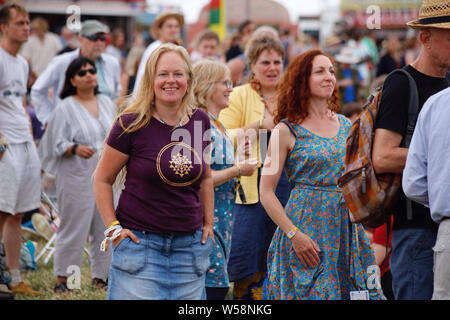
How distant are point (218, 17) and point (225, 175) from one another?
1629cm

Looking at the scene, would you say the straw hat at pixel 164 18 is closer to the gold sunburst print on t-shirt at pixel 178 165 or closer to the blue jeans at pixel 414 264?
the gold sunburst print on t-shirt at pixel 178 165

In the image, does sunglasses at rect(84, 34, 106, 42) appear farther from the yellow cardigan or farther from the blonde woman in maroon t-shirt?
the blonde woman in maroon t-shirt

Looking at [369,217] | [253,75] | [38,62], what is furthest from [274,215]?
[38,62]

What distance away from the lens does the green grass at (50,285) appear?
248 inches

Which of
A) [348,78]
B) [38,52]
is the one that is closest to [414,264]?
[348,78]

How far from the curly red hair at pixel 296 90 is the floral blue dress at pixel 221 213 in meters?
0.41

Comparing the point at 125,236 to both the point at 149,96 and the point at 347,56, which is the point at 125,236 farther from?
the point at 347,56

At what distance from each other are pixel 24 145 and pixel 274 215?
299 cm

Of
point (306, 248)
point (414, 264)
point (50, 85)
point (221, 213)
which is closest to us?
point (414, 264)

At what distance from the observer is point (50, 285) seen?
22.3 ft

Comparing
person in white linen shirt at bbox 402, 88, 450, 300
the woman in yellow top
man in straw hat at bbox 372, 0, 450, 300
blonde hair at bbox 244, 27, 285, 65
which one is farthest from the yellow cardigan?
person in white linen shirt at bbox 402, 88, 450, 300

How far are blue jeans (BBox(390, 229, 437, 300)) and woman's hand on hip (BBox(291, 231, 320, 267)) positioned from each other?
0.88 meters

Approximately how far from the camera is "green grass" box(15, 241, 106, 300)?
20.7ft

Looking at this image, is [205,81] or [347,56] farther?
[347,56]
